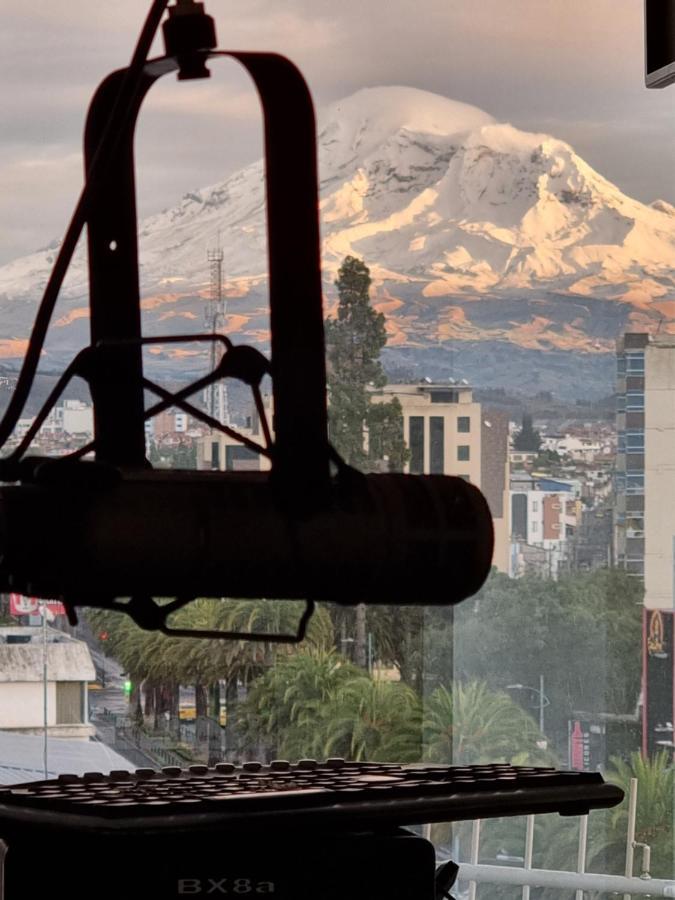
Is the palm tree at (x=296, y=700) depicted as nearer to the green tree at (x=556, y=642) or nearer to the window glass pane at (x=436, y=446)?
the green tree at (x=556, y=642)

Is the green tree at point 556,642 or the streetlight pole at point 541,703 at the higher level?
the green tree at point 556,642

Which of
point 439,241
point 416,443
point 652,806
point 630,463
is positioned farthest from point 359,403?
point 652,806

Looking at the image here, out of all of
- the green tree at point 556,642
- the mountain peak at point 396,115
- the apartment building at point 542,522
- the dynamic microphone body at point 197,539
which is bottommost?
the green tree at point 556,642

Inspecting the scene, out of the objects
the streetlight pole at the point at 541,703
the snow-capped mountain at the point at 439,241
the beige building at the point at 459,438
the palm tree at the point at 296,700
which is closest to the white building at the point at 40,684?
the palm tree at the point at 296,700

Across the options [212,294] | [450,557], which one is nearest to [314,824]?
[450,557]

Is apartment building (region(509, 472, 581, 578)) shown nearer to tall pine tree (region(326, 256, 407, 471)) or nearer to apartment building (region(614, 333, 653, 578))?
apartment building (region(614, 333, 653, 578))

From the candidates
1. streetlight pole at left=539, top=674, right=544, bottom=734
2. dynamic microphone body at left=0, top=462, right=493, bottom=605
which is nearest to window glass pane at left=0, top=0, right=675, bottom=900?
streetlight pole at left=539, top=674, right=544, bottom=734

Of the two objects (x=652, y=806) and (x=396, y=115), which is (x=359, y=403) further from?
(x=652, y=806)
